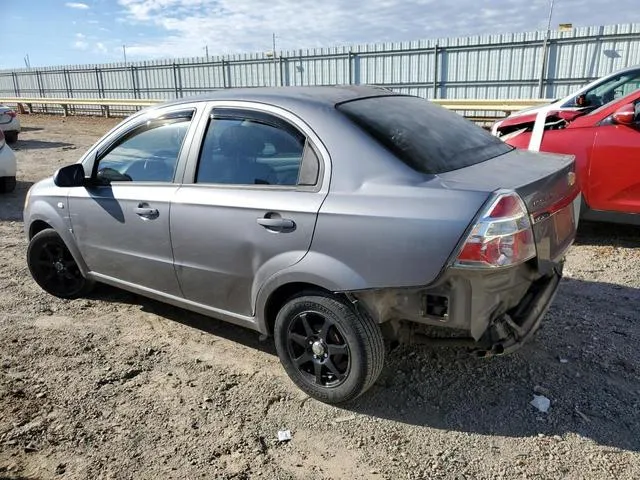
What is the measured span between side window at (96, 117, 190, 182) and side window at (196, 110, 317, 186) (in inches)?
11.0

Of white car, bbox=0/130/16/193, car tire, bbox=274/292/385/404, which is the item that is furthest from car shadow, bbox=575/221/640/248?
white car, bbox=0/130/16/193

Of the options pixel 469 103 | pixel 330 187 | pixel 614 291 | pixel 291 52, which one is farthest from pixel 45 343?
pixel 291 52

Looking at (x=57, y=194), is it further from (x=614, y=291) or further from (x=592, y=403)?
(x=614, y=291)

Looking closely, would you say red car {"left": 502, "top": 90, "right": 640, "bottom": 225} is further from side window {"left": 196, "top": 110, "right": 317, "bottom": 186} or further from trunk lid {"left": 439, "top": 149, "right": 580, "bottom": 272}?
side window {"left": 196, "top": 110, "right": 317, "bottom": 186}

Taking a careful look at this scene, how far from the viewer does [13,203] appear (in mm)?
8648

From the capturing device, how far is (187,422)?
2.96m

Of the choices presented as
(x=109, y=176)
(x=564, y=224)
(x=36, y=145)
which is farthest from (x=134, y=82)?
(x=564, y=224)

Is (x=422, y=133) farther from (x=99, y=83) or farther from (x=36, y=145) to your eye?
(x=99, y=83)

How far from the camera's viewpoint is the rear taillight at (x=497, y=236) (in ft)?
8.05

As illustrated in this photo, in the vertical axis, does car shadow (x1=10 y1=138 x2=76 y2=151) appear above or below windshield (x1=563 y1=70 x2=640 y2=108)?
below

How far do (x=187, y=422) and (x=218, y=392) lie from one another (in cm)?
31

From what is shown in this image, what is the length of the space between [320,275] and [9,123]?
15.9m

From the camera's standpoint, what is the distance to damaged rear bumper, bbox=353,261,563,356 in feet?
8.41

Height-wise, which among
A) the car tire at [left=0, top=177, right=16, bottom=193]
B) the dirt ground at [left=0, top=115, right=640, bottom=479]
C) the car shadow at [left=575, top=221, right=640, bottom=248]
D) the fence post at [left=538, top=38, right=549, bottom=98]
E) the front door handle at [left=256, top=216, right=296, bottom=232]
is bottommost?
the dirt ground at [left=0, top=115, right=640, bottom=479]
